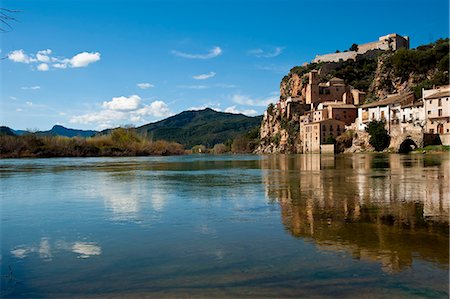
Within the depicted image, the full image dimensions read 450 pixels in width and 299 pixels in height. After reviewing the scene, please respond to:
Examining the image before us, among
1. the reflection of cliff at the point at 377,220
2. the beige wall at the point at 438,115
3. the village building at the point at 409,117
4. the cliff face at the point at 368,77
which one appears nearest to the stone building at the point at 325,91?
the cliff face at the point at 368,77

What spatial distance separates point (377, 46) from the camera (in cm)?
13512

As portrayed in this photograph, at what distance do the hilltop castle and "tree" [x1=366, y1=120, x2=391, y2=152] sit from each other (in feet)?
198

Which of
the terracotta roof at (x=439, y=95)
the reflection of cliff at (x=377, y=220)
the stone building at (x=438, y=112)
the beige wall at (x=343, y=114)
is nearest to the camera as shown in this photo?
the reflection of cliff at (x=377, y=220)

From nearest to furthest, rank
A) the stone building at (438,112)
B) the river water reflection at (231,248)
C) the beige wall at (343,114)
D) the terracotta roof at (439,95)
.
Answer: the river water reflection at (231,248), the stone building at (438,112), the terracotta roof at (439,95), the beige wall at (343,114)

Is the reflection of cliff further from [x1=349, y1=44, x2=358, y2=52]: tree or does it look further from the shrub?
the shrub

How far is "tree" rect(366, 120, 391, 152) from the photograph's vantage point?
78.5 m

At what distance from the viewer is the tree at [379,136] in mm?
78500

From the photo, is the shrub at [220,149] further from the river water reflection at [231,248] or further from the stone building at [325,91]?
the river water reflection at [231,248]

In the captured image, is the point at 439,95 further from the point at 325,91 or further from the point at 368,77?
the point at 368,77

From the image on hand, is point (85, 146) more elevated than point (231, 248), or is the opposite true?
point (85, 146)

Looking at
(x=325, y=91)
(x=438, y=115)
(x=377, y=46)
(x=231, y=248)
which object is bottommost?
(x=231, y=248)

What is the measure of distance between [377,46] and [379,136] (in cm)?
6828

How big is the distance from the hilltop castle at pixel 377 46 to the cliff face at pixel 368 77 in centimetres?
379

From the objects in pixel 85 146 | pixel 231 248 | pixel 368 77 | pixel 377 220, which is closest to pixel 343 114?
pixel 368 77
